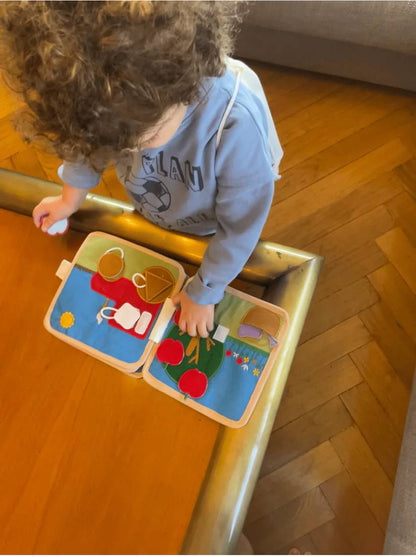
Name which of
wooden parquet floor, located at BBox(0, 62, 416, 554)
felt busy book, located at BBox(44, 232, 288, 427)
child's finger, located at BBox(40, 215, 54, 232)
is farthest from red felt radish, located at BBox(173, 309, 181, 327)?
wooden parquet floor, located at BBox(0, 62, 416, 554)

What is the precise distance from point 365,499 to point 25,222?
92 centimetres

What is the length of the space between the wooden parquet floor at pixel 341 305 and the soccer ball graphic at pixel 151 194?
1.45 feet

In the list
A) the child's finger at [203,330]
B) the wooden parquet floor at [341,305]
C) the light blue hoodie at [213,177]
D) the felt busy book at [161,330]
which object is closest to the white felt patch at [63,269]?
the felt busy book at [161,330]

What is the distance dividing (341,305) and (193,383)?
0.58m

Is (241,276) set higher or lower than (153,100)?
lower

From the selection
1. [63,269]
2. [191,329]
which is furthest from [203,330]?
[63,269]

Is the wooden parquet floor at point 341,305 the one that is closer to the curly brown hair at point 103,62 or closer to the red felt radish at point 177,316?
the red felt radish at point 177,316

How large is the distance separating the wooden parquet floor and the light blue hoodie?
0.48 meters

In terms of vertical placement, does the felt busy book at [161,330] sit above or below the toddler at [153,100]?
below

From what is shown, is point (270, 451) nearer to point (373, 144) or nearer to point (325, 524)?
point (325, 524)

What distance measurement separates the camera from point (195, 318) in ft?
2.07

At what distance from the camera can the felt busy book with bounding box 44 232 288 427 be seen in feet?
2.05

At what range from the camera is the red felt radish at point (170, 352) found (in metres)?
0.64

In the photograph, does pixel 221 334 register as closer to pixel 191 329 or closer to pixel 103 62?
pixel 191 329
